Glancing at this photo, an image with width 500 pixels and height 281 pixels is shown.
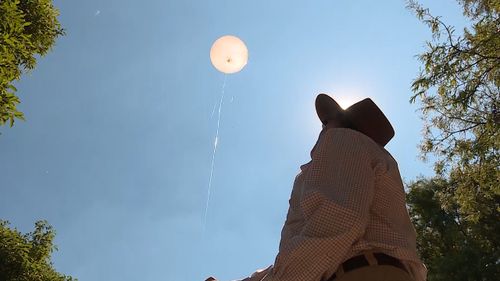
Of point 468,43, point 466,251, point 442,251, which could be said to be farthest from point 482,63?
point 442,251

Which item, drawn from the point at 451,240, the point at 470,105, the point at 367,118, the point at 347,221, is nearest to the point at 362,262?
the point at 347,221

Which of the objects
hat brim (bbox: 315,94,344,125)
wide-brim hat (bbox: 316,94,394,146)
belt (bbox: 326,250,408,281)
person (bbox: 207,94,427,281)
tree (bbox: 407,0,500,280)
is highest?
tree (bbox: 407,0,500,280)

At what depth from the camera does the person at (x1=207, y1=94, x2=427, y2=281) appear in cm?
173

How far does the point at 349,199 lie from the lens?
1.83m

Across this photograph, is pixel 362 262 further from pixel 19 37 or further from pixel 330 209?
pixel 19 37

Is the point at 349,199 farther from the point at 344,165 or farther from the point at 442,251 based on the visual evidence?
the point at 442,251

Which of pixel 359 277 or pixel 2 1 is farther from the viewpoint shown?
pixel 2 1

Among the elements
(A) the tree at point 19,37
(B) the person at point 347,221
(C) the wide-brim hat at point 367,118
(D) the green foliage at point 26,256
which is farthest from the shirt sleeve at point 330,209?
(D) the green foliage at point 26,256

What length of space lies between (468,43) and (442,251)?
14159 mm

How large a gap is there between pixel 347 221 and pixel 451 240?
64.5 ft

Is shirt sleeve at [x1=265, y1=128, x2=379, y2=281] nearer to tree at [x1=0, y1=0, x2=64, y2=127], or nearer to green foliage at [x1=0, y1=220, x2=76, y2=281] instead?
tree at [x1=0, y1=0, x2=64, y2=127]

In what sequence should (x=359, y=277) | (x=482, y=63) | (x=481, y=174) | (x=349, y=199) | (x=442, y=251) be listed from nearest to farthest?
(x=359, y=277), (x=349, y=199), (x=482, y=63), (x=481, y=174), (x=442, y=251)

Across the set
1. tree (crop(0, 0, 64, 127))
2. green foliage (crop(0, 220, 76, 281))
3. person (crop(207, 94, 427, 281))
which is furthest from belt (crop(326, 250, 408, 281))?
green foliage (crop(0, 220, 76, 281))

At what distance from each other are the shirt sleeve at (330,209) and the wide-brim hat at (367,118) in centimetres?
31
